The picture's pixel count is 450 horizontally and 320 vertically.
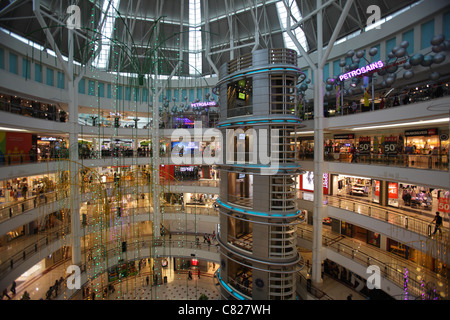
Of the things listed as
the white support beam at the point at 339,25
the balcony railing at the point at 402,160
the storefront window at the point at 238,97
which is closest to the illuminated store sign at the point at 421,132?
the balcony railing at the point at 402,160

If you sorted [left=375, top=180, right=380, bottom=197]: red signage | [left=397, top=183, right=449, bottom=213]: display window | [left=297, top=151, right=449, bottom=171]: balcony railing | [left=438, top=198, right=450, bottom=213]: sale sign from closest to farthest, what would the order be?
[left=297, top=151, right=449, bottom=171]: balcony railing, [left=438, top=198, right=450, bottom=213]: sale sign, [left=397, top=183, right=449, bottom=213]: display window, [left=375, top=180, right=380, bottom=197]: red signage

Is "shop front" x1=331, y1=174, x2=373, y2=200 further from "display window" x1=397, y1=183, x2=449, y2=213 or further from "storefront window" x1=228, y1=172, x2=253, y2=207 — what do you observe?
"storefront window" x1=228, y1=172, x2=253, y2=207

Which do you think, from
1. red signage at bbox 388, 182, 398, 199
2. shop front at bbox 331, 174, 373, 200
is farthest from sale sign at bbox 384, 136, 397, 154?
shop front at bbox 331, 174, 373, 200

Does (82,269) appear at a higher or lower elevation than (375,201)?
lower

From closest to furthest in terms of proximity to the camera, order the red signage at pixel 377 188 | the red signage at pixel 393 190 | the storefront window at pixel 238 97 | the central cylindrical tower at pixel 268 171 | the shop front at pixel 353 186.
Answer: the central cylindrical tower at pixel 268 171 < the storefront window at pixel 238 97 < the red signage at pixel 393 190 < the red signage at pixel 377 188 < the shop front at pixel 353 186

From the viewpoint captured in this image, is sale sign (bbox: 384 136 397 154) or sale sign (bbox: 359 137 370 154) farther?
sale sign (bbox: 359 137 370 154)

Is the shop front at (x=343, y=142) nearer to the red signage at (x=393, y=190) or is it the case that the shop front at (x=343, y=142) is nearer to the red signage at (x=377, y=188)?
the red signage at (x=377, y=188)

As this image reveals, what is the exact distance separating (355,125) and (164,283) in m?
21.8

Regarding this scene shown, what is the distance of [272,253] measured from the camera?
1137cm

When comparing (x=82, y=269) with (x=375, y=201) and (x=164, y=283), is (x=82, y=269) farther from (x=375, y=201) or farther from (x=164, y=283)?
(x=375, y=201)

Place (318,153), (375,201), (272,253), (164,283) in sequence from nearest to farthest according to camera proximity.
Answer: (272,253), (318,153), (375,201), (164,283)

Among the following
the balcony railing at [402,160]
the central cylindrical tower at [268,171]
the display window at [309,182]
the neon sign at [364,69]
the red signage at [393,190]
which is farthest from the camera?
the display window at [309,182]
